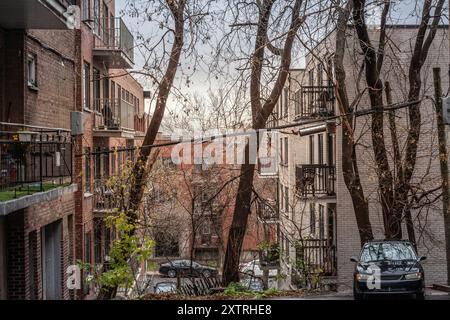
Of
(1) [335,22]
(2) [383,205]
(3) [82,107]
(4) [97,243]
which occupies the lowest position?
(4) [97,243]

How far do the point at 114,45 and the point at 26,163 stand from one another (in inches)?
482

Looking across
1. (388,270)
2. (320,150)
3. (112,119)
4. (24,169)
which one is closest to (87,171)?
(112,119)

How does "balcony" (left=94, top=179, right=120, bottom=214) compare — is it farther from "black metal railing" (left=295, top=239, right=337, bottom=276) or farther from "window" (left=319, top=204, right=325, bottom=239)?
"window" (left=319, top=204, right=325, bottom=239)

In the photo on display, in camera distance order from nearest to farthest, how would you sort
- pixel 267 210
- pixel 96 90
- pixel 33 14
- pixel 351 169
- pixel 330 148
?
pixel 33 14 → pixel 351 169 → pixel 96 90 → pixel 267 210 → pixel 330 148

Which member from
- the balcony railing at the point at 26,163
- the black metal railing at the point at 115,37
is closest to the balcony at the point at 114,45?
the black metal railing at the point at 115,37

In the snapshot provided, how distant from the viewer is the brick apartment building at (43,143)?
11258 millimetres

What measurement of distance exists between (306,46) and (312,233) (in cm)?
1245

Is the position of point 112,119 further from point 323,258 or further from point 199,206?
point 323,258

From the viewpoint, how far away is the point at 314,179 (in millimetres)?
22875

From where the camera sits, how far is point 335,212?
890 inches

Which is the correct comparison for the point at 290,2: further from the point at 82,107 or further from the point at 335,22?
the point at 82,107

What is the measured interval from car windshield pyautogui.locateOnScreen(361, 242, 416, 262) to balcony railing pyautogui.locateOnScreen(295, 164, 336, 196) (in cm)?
647
